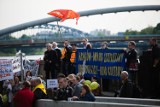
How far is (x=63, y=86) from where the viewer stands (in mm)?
9250

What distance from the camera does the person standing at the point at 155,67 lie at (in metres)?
11.3

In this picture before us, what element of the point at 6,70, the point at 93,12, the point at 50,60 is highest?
the point at 93,12

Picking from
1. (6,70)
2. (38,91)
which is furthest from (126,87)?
(6,70)

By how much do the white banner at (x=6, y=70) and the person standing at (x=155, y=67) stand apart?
4829mm

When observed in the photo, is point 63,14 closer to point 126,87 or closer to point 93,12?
point 126,87

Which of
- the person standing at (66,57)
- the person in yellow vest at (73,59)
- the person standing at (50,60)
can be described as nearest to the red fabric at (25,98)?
the person standing at (50,60)

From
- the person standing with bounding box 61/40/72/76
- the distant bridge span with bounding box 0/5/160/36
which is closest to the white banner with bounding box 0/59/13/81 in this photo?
the person standing with bounding box 61/40/72/76

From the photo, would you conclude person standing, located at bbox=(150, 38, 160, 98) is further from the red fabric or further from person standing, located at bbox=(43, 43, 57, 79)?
the red fabric

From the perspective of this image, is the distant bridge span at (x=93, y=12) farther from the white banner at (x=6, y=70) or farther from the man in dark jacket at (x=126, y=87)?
the man in dark jacket at (x=126, y=87)

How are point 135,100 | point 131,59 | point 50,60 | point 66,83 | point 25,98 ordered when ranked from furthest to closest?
point 50,60
point 131,59
point 25,98
point 66,83
point 135,100

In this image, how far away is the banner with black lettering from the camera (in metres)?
12.5

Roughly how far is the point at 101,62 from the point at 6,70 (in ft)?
10.7

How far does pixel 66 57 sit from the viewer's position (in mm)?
14305

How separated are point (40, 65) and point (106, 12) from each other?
3164 inches
